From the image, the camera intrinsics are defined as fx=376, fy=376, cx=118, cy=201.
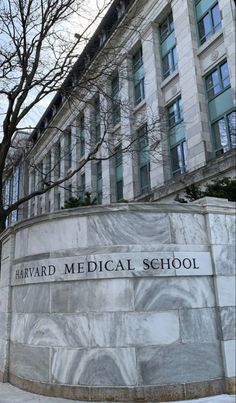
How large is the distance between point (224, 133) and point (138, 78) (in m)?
9.42

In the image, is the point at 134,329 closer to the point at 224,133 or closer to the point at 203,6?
the point at 224,133

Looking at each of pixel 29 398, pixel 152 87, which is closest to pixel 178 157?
pixel 152 87

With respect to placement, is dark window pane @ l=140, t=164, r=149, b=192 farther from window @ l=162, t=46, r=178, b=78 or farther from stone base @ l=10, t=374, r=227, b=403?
stone base @ l=10, t=374, r=227, b=403

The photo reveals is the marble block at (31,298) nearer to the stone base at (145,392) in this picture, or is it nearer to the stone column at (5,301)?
the stone column at (5,301)

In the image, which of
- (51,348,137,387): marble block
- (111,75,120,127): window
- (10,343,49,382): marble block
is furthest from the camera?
(111,75,120,127): window

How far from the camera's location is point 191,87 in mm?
19469

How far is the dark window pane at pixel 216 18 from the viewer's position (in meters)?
18.7

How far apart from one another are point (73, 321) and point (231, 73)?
14.2 m

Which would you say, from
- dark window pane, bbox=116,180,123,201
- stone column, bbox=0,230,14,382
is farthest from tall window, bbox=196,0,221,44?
stone column, bbox=0,230,14,382

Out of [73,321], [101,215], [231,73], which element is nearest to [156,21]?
[231,73]

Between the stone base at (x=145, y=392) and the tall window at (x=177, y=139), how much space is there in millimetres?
14743

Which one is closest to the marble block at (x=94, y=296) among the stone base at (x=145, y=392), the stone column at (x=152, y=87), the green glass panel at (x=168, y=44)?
the stone base at (x=145, y=392)

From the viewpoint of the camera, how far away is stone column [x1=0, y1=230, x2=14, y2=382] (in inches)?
309

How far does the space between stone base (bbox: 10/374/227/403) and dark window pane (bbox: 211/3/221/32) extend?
1728cm
